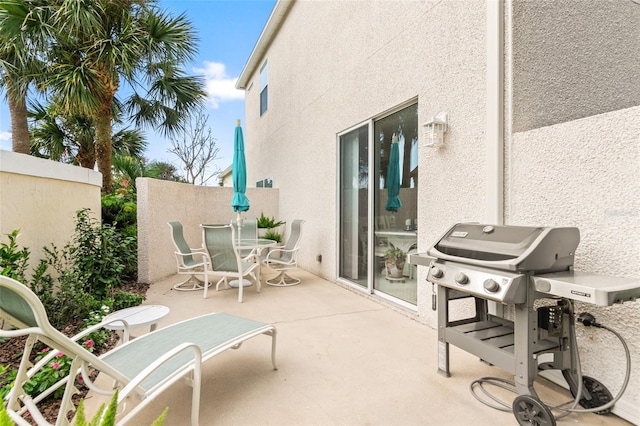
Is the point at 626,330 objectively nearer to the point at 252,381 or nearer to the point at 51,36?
the point at 252,381

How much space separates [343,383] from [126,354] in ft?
5.51

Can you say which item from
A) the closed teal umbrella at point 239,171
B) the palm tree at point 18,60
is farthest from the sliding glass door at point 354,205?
the palm tree at point 18,60

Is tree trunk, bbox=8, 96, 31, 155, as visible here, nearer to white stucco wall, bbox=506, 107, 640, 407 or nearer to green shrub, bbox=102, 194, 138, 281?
green shrub, bbox=102, 194, 138, 281

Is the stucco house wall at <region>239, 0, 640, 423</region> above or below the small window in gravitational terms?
below

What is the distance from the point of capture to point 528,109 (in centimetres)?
307

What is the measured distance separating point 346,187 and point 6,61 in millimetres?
7421

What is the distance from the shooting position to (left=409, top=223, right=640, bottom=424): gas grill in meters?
2.04

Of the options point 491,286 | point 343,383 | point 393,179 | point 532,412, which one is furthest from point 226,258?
point 532,412

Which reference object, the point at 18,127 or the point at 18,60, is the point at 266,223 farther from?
the point at 18,60

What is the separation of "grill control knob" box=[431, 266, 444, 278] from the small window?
10.3 meters

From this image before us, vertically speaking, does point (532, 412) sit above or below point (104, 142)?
below

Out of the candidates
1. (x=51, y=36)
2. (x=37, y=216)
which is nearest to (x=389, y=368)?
(x=37, y=216)

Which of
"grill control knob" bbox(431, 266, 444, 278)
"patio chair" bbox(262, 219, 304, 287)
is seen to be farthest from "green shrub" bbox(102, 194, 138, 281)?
"grill control knob" bbox(431, 266, 444, 278)

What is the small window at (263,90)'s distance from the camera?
11.8 m
